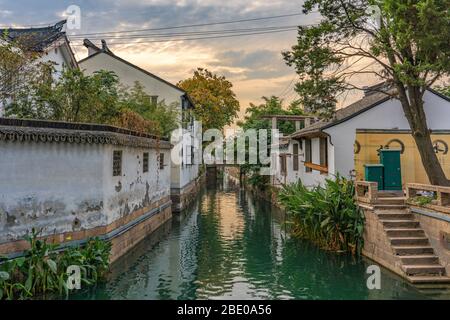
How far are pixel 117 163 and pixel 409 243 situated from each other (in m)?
9.06

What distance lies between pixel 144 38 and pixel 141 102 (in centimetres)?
352

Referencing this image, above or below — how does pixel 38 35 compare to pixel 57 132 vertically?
above

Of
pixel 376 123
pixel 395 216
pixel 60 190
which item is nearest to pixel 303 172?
pixel 376 123

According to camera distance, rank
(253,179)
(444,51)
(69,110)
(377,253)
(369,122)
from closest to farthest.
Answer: (444,51), (377,253), (69,110), (369,122), (253,179)

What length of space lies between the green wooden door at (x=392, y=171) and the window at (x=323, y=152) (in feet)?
10.8

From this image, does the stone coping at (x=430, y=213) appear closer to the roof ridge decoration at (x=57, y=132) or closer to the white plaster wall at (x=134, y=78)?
the roof ridge decoration at (x=57, y=132)

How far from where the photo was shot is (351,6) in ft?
40.9

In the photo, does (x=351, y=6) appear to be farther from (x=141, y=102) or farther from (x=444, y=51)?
(x=141, y=102)

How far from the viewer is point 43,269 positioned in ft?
25.9

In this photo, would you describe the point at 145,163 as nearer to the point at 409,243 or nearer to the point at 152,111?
the point at 152,111

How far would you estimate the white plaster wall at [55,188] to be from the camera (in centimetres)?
829

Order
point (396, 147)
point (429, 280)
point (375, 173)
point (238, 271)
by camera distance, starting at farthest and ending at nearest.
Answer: point (396, 147)
point (375, 173)
point (238, 271)
point (429, 280)

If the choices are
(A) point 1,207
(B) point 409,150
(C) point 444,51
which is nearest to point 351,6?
(C) point 444,51

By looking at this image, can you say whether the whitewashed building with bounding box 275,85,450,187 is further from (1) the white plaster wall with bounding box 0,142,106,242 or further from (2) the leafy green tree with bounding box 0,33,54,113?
(2) the leafy green tree with bounding box 0,33,54,113
